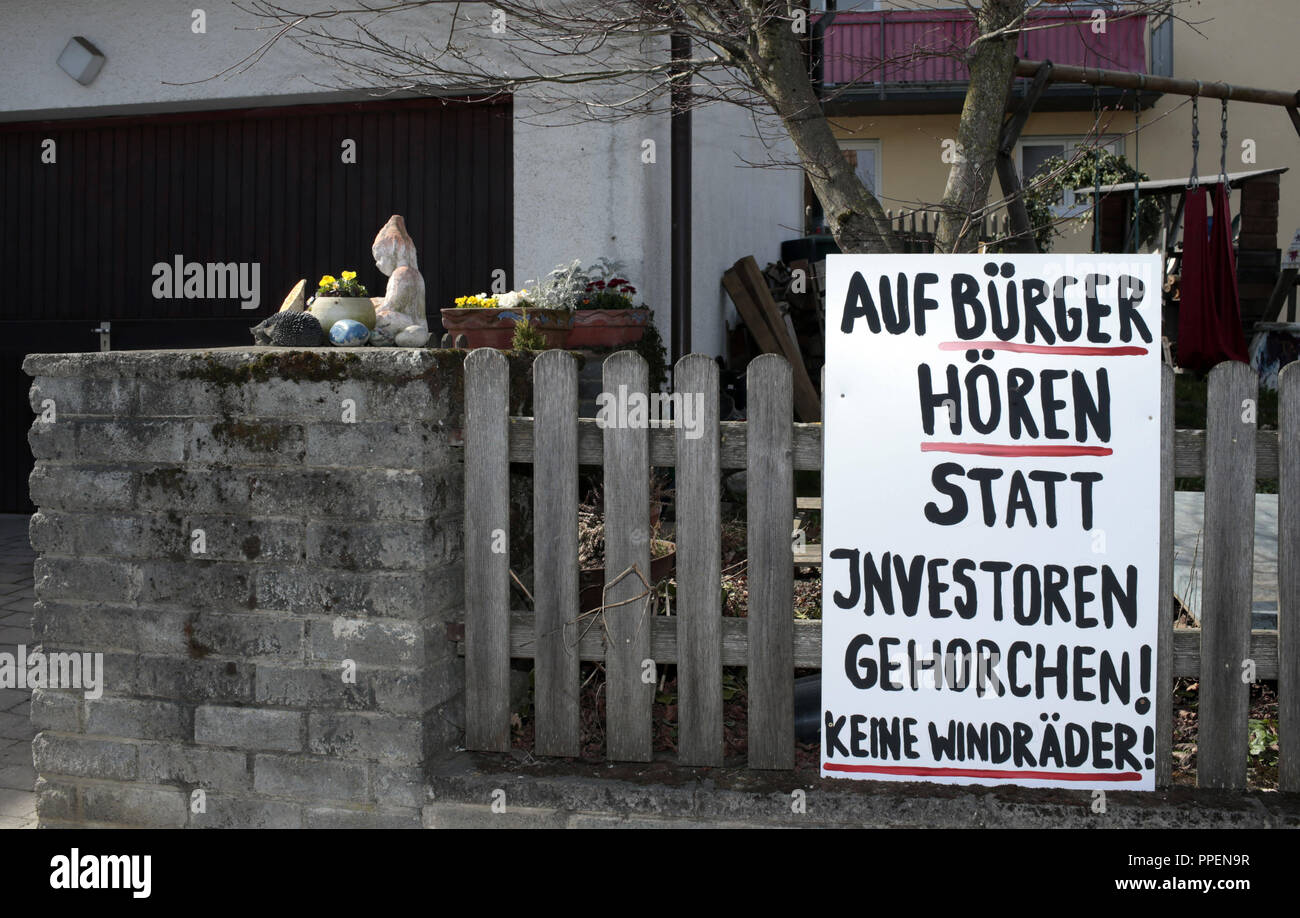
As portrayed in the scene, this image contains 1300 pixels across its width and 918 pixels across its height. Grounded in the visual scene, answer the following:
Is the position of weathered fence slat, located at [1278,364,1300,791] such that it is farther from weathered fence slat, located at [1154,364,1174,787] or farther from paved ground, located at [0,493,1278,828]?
paved ground, located at [0,493,1278,828]

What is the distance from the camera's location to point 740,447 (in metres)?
3.04

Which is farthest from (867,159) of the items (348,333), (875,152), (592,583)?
(348,333)

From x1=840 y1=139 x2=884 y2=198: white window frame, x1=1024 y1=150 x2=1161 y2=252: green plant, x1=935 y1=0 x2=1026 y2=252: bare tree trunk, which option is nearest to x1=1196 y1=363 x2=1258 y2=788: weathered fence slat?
x1=935 y1=0 x2=1026 y2=252: bare tree trunk

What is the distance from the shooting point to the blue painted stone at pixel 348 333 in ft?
11.4

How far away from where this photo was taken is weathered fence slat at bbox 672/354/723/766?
3.00 metres

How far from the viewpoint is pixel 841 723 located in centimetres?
304

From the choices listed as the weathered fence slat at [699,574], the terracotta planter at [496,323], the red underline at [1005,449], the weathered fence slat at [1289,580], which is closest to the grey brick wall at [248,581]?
the weathered fence slat at [699,574]

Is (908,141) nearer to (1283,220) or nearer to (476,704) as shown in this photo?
(1283,220)

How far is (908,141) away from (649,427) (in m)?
15.4

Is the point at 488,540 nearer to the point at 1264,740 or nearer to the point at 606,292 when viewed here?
the point at 1264,740

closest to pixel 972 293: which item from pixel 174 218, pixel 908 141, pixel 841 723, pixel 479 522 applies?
pixel 841 723

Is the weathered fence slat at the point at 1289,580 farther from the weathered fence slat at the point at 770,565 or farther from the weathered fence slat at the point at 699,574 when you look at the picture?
the weathered fence slat at the point at 699,574

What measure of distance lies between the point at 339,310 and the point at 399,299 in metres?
0.19

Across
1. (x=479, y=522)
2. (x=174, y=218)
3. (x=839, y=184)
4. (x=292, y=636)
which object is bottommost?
(x=292, y=636)
